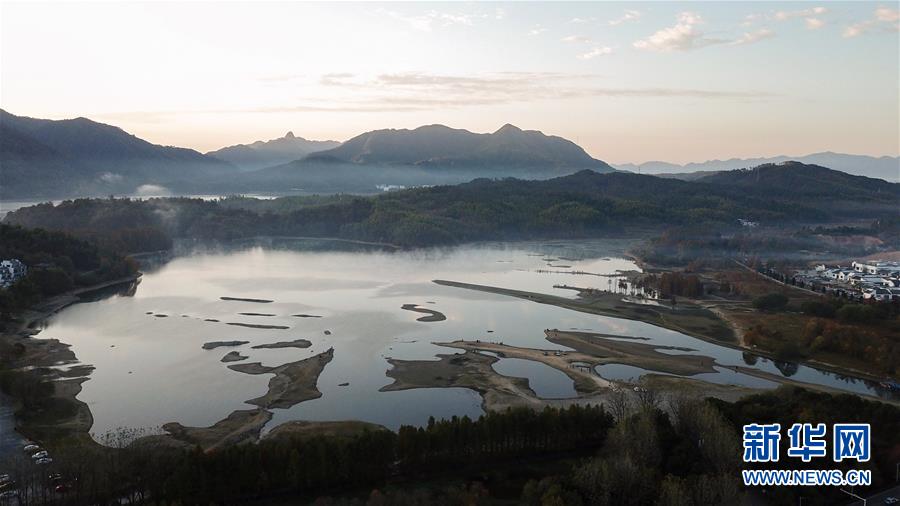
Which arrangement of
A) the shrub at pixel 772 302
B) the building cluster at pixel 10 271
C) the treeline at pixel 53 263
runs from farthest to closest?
1. the treeline at pixel 53 263
2. the building cluster at pixel 10 271
3. the shrub at pixel 772 302

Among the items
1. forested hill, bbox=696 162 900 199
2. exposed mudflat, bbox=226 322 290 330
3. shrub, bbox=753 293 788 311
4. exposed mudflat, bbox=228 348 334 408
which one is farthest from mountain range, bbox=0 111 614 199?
shrub, bbox=753 293 788 311

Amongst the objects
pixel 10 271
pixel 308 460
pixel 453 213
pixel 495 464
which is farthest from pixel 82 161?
pixel 495 464

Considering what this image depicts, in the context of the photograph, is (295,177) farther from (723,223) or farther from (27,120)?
(723,223)

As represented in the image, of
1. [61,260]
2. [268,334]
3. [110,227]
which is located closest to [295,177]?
[110,227]

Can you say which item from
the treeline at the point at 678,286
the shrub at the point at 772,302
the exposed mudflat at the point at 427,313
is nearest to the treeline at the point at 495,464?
the exposed mudflat at the point at 427,313

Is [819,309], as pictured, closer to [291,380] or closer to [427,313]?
[427,313]

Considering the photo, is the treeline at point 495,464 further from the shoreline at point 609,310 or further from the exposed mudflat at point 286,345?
the exposed mudflat at point 286,345
